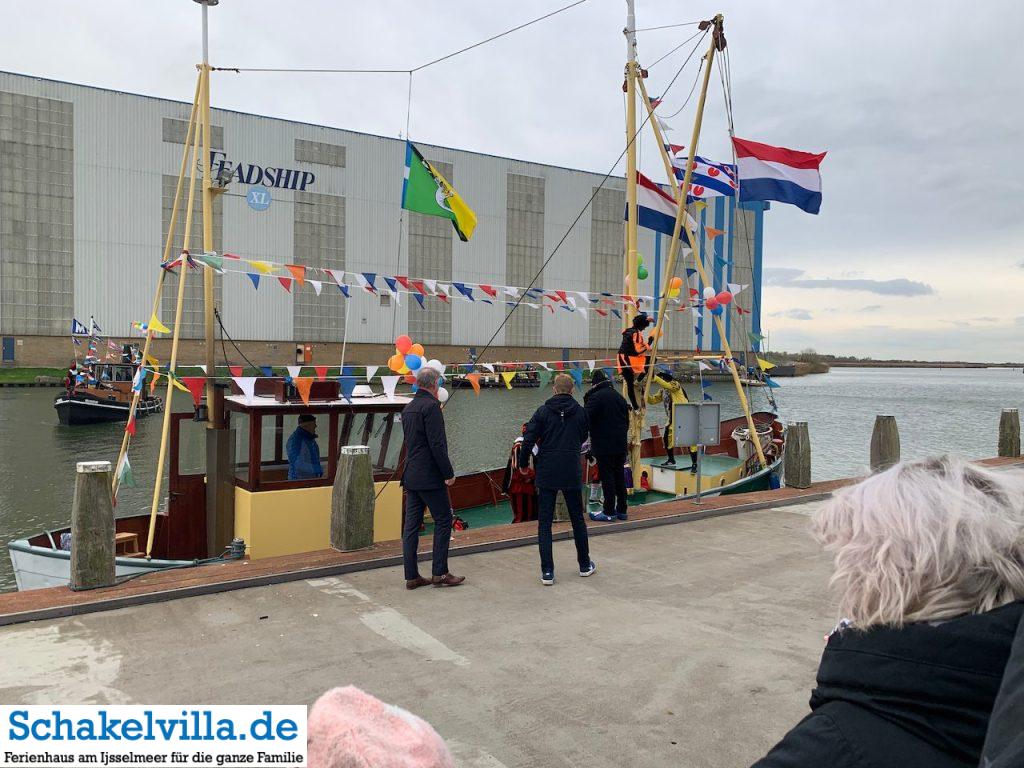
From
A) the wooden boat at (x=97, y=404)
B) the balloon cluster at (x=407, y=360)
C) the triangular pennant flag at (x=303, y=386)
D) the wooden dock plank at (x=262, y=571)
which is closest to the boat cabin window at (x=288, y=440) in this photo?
the triangular pennant flag at (x=303, y=386)

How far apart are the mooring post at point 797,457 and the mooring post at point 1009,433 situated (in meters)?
7.29

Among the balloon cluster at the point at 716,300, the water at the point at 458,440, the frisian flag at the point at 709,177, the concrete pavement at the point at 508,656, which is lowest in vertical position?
the water at the point at 458,440

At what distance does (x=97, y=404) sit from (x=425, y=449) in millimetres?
33959

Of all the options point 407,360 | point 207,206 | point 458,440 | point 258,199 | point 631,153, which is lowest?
point 458,440

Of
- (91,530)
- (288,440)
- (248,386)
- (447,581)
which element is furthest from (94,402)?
(447,581)

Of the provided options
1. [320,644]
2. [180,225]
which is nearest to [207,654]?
[320,644]

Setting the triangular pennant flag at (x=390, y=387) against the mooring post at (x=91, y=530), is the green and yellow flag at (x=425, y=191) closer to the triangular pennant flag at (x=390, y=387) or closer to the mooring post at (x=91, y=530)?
the triangular pennant flag at (x=390, y=387)

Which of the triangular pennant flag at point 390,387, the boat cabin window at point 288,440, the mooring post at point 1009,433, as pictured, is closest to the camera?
the boat cabin window at point 288,440

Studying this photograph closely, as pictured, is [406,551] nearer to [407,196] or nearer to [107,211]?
[407,196]

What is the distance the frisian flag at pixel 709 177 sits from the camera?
12.5 meters

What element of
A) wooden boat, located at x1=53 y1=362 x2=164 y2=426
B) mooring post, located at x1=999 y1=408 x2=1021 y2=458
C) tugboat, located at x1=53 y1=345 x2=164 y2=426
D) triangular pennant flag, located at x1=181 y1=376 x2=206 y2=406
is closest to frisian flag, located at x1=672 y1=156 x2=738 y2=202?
triangular pennant flag, located at x1=181 y1=376 x2=206 y2=406

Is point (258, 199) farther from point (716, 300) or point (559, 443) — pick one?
point (716, 300)

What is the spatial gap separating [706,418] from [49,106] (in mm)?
51321

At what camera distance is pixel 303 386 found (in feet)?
26.6
